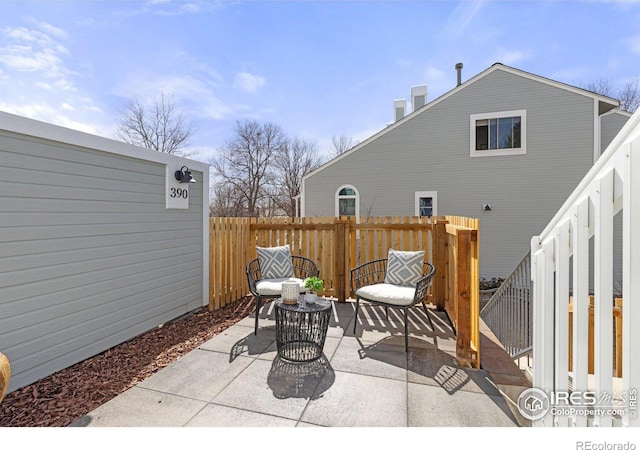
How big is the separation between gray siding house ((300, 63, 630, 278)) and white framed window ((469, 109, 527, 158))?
0.08 ft

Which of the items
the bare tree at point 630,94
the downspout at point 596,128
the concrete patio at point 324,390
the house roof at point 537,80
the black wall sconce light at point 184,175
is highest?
the bare tree at point 630,94

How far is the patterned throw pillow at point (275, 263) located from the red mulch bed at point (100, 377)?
789 mm

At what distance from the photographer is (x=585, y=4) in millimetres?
3852

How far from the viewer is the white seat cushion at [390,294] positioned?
335cm

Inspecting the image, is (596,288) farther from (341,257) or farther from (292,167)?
(292,167)

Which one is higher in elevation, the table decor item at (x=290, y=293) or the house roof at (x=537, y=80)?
the house roof at (x=537, y=80)

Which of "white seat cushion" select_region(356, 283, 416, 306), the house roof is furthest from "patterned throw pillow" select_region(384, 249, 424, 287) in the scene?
the house roof

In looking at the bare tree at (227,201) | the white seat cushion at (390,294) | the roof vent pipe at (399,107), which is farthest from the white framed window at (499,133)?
the bare tree at (227,201)

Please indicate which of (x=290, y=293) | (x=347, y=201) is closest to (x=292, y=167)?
(x=347, y=201)

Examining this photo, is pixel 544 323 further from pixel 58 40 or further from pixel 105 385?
pixel 58 40

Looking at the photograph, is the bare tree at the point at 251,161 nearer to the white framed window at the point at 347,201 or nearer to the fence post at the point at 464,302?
the white framed window at the point at 347,201

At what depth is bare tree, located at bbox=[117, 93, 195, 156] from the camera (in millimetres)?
15664

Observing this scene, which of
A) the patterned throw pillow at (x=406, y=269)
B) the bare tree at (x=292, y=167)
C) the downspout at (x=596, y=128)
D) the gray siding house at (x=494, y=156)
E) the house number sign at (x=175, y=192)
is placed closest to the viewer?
the patterned throw pillow at (x=406, y=269)

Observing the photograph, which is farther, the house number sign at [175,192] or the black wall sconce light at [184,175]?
the black wall sconce light at [184,175]
